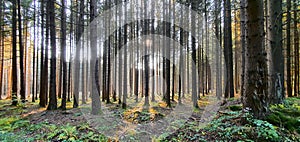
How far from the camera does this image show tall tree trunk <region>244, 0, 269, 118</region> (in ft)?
12.4

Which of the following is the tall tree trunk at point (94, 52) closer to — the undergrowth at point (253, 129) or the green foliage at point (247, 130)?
the undergrowth at point (253, 129)

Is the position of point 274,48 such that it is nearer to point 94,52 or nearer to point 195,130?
point 195,130

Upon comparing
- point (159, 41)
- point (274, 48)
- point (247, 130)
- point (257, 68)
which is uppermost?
point (159, 41)

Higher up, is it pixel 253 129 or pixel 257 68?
pixel 257 68

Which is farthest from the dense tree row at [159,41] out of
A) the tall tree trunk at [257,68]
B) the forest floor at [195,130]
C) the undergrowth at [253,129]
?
the forest floor at [195,130]

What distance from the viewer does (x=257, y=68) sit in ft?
12.4

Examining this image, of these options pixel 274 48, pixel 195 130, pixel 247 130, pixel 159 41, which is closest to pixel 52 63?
pixel 195 130

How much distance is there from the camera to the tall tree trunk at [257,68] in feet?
12.4

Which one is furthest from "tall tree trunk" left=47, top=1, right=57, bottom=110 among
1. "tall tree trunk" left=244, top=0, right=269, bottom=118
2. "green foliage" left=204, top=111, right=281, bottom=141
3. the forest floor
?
"tall tree trunk" left=244, top=0, right=269, bottom=118

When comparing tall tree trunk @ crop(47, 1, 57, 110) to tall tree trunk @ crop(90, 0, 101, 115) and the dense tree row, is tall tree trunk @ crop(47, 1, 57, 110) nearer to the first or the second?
the dense tree row

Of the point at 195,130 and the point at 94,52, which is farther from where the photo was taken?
the point at 94,52

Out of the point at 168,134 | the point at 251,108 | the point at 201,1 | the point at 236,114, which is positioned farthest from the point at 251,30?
the point at 201,1

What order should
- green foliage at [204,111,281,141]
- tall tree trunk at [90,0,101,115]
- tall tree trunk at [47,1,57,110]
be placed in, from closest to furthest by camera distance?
green foliage at [204,111,281,141] < tall tree trunk at [90,0,101,115] < tall tree trunk at [47,1,57,110]

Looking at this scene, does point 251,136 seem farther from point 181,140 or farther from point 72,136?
point 72,136
